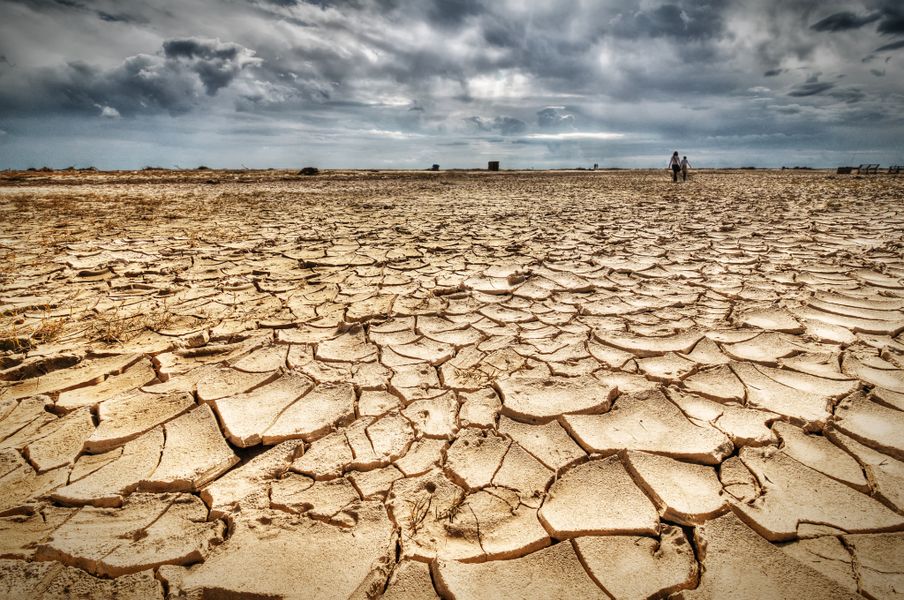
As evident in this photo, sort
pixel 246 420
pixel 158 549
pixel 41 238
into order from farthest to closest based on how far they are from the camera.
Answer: pixel 41 238, pixel 246 420, pixel 158 549

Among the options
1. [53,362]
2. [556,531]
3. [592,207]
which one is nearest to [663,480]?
[556,531]

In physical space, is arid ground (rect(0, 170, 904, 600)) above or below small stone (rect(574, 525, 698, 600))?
above

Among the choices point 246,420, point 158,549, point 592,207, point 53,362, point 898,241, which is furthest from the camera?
point 592,207

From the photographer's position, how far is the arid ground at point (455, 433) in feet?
2.95

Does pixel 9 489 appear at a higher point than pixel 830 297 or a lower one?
lower

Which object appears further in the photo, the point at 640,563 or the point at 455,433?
the point at 455,433

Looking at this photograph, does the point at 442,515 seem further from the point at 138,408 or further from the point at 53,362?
the point at 53,362

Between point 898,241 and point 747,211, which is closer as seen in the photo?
point 898,241

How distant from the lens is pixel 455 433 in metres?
1.34

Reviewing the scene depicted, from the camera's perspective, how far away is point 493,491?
3.66 feet

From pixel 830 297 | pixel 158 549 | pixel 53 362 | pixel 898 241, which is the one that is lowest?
pixel 158 549

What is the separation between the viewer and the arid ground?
35.4 inches

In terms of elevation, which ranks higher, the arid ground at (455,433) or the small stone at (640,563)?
the arid ground at (455,433)

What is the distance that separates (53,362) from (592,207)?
6946 mm
